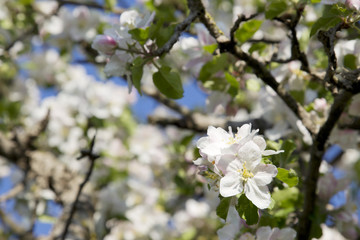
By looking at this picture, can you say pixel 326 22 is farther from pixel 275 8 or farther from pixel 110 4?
pixel 110 4

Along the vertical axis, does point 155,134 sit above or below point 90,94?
below

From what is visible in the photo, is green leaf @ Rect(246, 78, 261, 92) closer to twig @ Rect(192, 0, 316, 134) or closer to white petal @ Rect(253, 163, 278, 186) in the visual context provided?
twig @ Rect(192, 0, 316, 134)

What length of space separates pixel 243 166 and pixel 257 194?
0.24 ft

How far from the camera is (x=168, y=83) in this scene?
1283 millimetres

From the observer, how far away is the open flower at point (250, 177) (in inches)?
38.8

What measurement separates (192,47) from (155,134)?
2.10 metres

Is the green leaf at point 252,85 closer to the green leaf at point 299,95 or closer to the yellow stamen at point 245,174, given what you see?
the green leaf at point 299,95

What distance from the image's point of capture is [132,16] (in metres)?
1.33

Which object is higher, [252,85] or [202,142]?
[202,142]

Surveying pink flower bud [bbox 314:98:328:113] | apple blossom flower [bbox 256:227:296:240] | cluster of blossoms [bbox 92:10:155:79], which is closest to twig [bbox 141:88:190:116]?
pink flower bud [bbox 314:98:328:113]

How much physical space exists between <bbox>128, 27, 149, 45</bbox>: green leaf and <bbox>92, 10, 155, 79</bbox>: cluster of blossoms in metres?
0.04

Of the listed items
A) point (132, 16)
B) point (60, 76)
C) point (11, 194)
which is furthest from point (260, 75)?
point (60, 76)

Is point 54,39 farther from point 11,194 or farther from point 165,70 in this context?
point 165,70

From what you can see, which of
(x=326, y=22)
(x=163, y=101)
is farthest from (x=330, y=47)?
(x=163, y=101)
